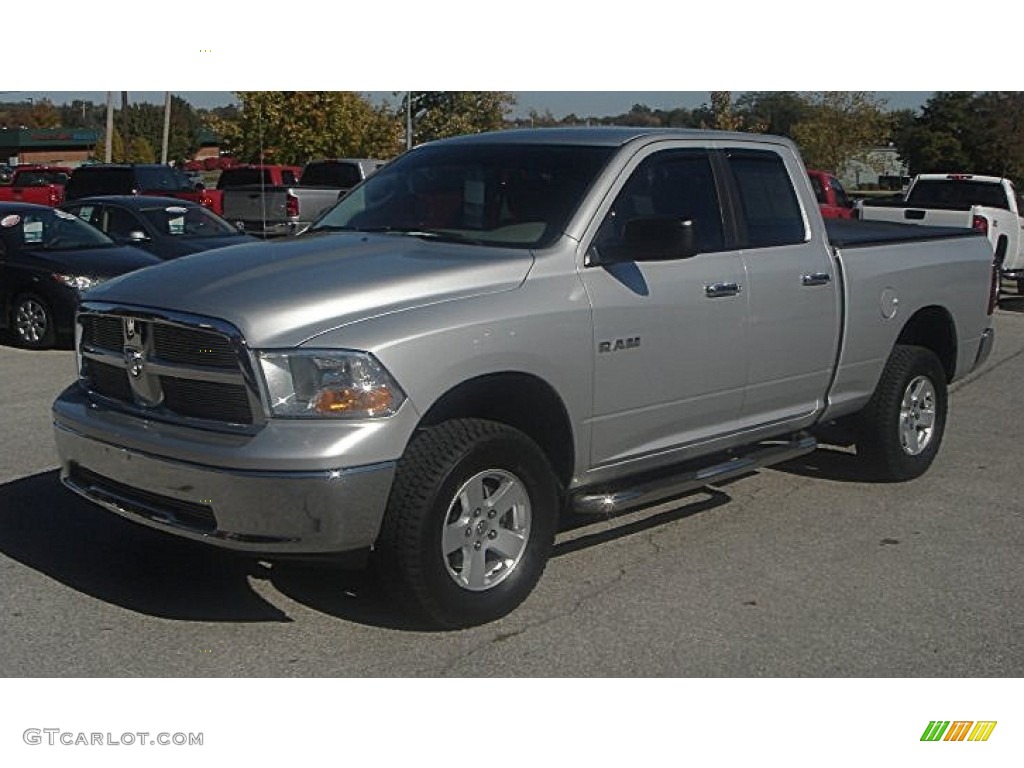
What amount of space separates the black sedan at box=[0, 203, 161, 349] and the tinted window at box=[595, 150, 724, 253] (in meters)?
7.87

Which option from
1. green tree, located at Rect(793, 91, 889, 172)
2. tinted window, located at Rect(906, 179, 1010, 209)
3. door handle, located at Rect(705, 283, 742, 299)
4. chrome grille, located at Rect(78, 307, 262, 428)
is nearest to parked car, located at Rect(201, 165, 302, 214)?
tinted window, located at Rect(906, 179, 1010, 209)

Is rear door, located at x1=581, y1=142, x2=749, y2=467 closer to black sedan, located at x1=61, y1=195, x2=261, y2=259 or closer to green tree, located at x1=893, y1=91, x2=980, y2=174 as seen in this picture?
black sedan, located at x1=61, y1=195, x2=261, y2=259

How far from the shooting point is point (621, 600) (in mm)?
5070

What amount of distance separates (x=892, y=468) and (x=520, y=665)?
11.6 ft

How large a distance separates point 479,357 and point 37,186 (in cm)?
3249

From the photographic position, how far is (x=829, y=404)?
6.59 meters

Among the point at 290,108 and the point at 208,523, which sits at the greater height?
the point at 290,108

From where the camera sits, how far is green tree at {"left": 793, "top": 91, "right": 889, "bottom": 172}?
39.9 metres

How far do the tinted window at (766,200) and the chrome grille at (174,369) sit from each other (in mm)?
2900

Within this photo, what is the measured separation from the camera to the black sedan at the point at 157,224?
576 inches

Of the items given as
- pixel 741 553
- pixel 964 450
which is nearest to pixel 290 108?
pixel 964 450

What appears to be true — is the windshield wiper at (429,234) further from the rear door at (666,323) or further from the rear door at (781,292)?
the rear door at (781,292)

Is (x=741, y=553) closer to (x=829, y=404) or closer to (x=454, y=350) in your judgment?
(x=829, y=404)
